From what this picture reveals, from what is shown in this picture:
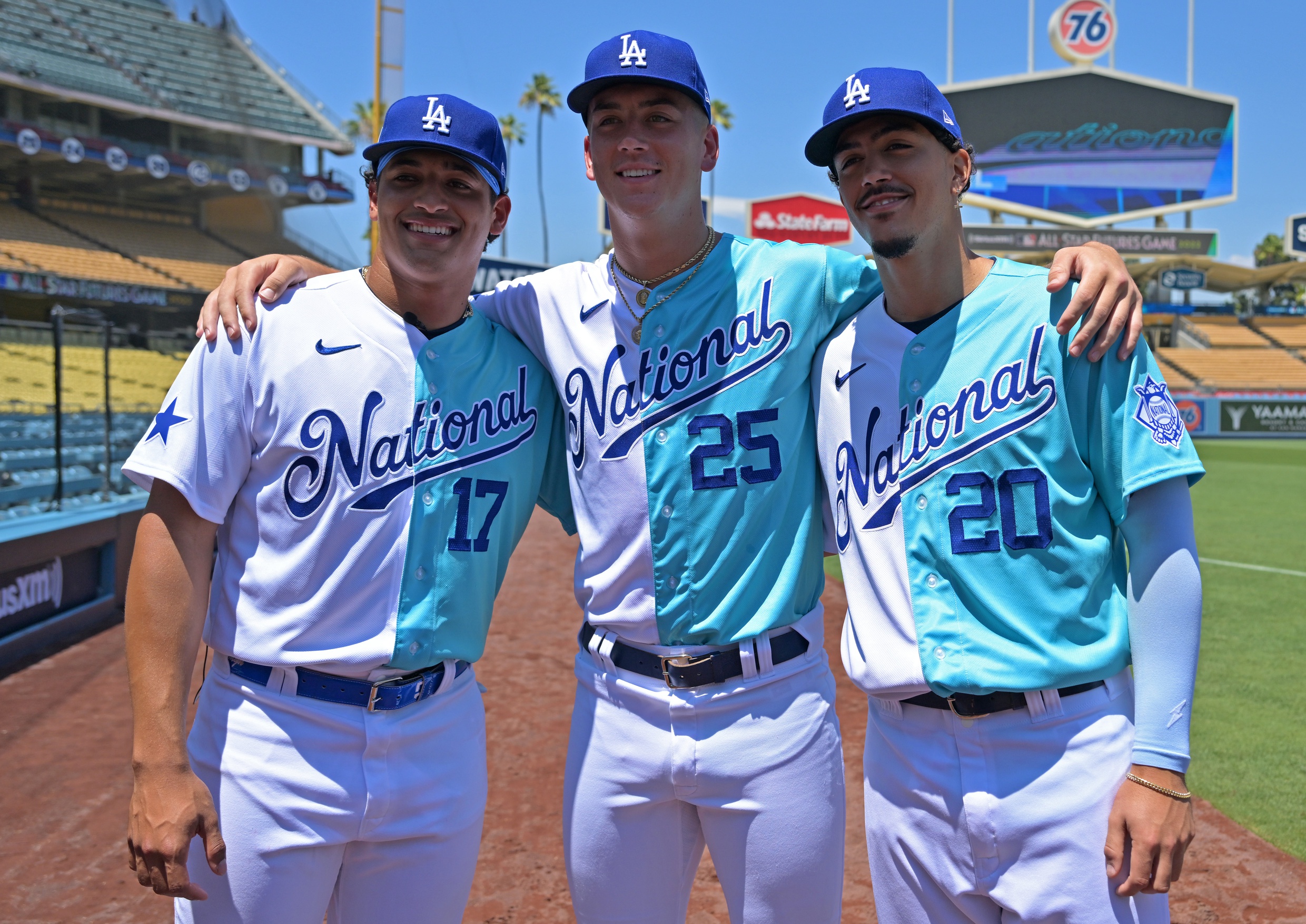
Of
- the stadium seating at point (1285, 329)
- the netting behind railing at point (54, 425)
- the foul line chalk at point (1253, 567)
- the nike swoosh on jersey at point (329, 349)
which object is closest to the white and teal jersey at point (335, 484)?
the nike swoosh on jersey at point (329, 349)

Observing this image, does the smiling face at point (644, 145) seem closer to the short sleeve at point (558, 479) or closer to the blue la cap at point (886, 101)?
the blue la cap at point (886, 101)

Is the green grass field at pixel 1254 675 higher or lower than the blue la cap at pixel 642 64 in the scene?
lower

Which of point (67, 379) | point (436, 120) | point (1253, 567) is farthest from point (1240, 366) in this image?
point (436, 120)

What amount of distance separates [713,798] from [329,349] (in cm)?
130

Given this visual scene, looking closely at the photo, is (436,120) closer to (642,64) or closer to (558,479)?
(642,64)

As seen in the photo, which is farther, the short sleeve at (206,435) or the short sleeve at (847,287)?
the short sleeve at (847,287)

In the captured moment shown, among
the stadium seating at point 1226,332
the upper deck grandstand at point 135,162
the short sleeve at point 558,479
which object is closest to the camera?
the short sleeve at point 558,479

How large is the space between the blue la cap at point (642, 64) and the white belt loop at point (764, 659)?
1.28 meters

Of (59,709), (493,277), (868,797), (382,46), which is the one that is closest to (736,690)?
(868,797)

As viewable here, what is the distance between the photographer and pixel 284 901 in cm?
196

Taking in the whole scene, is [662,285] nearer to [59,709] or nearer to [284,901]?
[284,901]

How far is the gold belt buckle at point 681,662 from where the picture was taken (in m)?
2.13

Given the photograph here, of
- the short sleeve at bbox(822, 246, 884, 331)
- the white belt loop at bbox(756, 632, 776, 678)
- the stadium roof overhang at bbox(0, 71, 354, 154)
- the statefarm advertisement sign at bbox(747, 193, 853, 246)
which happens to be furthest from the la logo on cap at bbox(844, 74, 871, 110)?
the statefarm advertisement sign at bbox(747, 193, 853, 246)

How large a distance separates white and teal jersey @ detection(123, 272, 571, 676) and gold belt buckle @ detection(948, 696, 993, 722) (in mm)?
982
